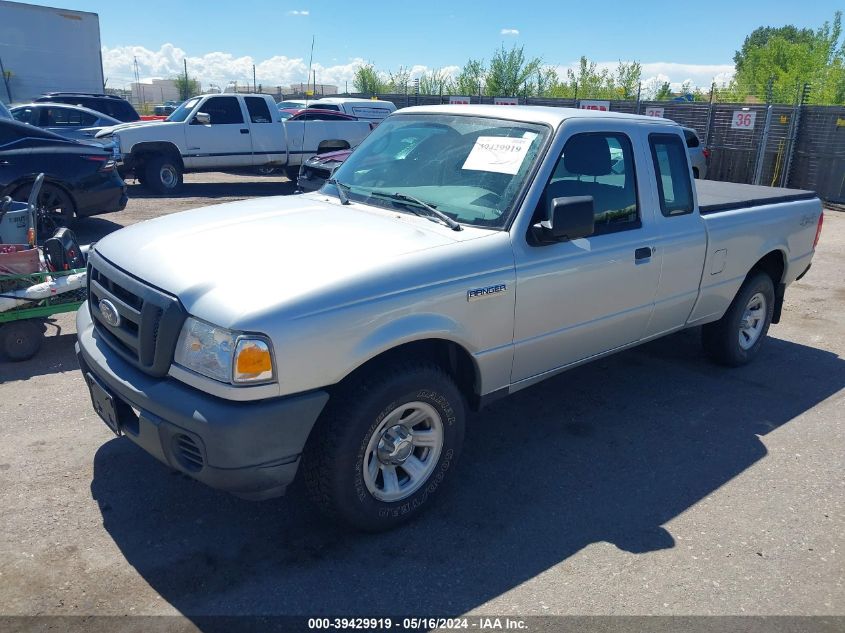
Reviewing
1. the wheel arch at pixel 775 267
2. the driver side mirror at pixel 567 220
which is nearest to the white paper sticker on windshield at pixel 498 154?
the driver side mirror at pixel 567 220

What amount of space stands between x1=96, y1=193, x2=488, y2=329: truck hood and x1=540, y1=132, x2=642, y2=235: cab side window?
764 millimetres

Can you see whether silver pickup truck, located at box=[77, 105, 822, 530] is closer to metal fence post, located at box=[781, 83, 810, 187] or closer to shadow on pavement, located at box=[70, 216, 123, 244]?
shadow on pavement, located at box=[70, 216, 123, 244]

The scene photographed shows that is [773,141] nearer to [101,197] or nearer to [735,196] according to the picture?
[735,196]

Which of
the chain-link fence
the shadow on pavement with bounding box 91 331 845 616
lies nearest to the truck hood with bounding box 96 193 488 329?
the shadow on pavement with bounding box 91 331 845 616

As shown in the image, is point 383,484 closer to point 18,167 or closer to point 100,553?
point 100,553

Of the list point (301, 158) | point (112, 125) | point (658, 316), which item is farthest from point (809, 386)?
point (112, 125)

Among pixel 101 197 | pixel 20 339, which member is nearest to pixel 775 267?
pixel 20 339

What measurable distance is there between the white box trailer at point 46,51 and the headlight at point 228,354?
1067 inches

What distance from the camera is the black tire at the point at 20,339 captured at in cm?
523

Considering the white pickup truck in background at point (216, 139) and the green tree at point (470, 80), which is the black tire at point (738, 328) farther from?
the green tree at point (470, 80)

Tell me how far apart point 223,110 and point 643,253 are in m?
12.7

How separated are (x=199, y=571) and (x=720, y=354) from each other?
4414 millimetres

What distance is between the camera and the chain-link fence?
16.4 meters

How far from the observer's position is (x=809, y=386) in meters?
5.57
